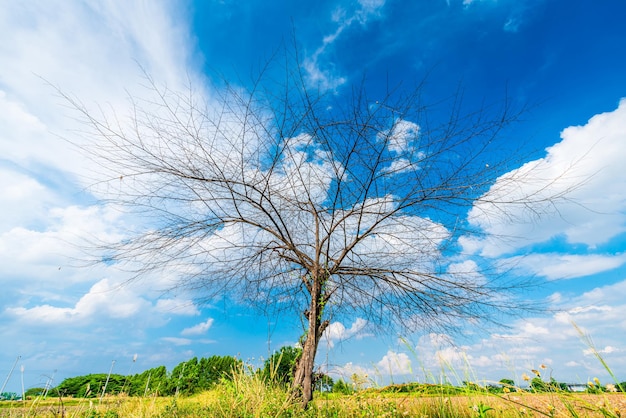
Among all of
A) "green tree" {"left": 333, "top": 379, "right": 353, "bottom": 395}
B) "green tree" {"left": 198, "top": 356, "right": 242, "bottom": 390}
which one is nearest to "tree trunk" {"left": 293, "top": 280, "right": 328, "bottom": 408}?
"green tree" {"left": 333, "top": 379, "right": 353, "bottom": 395}

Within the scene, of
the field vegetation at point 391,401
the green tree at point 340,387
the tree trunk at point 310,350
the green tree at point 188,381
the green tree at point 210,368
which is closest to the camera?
the field vegetation at point 391,401

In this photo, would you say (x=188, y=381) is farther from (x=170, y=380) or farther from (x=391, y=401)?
(x=391, y=401)

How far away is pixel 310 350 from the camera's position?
4590 millimetres

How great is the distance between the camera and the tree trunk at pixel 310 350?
4.45 metres

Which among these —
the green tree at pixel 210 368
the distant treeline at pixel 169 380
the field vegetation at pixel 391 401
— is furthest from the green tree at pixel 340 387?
the green tree at pixel 210 368

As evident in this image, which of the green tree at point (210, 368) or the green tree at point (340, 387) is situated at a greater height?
the green tree at point (210, 368)

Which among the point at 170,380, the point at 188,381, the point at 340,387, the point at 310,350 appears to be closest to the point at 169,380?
the point at 170,380

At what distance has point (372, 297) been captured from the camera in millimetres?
5582

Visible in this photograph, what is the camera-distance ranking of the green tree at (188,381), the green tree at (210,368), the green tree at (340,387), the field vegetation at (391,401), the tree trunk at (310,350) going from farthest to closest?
the green tree at (210,368), the green tree at (188,381), the green tree at (340,387), the tree trunk at (310,350), the field vegetation at (391,401)

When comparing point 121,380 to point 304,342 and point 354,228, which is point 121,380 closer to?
point 304,342

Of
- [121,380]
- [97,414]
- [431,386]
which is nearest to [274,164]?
[431,386]

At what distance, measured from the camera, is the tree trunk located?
14.6 ft

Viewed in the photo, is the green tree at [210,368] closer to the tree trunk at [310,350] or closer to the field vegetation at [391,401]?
the field vegetation at [391,401]

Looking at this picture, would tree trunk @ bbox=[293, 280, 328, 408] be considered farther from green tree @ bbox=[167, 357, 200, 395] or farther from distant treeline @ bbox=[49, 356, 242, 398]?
green tree @ bbox=[167, 357, 200, 395]
